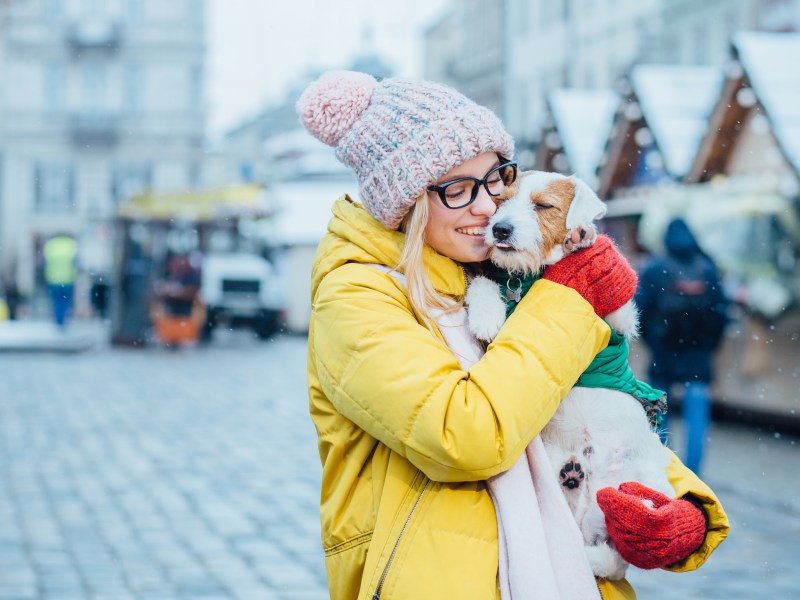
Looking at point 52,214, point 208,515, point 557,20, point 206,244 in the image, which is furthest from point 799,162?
point 52,214

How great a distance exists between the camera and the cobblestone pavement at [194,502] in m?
5.74

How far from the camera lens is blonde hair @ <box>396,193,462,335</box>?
89.2 inches

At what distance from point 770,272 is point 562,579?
924cm

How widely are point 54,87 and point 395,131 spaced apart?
50213 millimetres

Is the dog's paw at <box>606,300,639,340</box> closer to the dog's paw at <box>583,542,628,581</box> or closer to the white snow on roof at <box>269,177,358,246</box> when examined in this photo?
the dog's paw at <box>583,542,628,581</box>

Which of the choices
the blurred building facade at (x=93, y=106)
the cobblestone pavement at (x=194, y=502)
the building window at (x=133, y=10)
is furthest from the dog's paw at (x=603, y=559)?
the building window at (x=133, y=10)

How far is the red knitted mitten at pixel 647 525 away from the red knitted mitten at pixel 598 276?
1.18 ft

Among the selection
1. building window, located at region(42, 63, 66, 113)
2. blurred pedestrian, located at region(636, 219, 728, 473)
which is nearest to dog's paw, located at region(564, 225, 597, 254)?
blurred pedestrian, located at region(636, 219, 728, 473)

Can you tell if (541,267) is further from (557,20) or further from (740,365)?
(557,20)

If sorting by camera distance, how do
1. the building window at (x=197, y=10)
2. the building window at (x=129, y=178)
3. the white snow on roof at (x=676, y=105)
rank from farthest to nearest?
the building window at (x=129, y=178) → the building window at (x=197, y=10) → the white snow on roof at (x=676, y=105)

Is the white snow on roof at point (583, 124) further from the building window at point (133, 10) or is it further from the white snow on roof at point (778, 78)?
the building window at point (133, 10)

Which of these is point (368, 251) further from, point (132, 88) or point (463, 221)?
point (132, 88)

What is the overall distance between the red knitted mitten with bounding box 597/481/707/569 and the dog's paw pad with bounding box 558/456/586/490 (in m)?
0.08

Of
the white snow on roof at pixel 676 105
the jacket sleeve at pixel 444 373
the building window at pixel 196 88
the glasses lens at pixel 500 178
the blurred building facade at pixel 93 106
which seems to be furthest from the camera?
the building window at pixel 196 88
